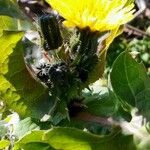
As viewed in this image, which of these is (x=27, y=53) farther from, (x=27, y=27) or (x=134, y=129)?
(x=134, y=129)

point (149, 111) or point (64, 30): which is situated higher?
point (64, 30)

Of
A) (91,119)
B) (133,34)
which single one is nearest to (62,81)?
(91,119)

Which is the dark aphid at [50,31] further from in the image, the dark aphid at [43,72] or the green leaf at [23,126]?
the green leaf at [23,126]

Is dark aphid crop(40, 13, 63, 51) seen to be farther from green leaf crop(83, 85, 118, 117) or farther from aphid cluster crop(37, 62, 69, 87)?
green leaf crop(83, 85, 118, 117)

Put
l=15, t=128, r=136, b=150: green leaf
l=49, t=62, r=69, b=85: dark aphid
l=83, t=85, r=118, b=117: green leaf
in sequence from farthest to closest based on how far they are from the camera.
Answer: l=83, t=85, r=118, b=117: green leaf
l=49, t=62, r=69, b=85: dark aphid
l=15, t=128, r=136, b=150: green leaf

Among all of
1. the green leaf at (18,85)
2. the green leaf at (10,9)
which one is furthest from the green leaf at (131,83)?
the green leaf at (10,9)

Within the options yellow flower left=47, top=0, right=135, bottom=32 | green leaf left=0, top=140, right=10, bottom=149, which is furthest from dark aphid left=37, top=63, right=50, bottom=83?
green leaf left=0, top=140, right=10, bottom=149

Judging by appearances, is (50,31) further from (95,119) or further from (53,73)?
(95,119)
